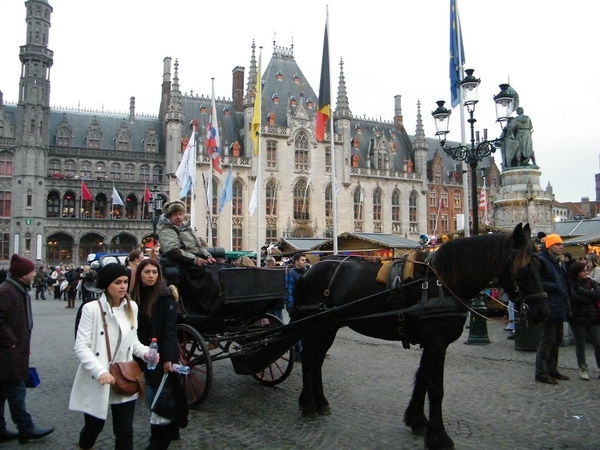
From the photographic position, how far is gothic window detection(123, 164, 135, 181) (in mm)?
40250

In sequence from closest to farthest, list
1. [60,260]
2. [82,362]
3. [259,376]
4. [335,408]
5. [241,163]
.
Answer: [82,362], [335,408], [259,376], [60,260], [241,163]

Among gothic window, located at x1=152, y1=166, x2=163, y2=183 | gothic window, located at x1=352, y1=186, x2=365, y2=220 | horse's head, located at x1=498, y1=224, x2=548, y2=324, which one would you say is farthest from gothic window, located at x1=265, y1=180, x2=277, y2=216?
horse's head, located at x1=498, y1=224, x2=548, y2=324

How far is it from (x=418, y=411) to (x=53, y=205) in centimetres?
3914

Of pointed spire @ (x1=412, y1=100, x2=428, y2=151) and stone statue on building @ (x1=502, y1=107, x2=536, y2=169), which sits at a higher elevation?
pointed spire @ (x1=412, y1=100, x2=428, y2=151)

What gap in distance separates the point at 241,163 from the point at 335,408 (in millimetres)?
35686

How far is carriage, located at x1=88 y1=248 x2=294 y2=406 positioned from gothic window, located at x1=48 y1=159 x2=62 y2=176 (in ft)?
120

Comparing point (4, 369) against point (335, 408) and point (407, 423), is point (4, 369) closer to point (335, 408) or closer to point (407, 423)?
point (335, 408)

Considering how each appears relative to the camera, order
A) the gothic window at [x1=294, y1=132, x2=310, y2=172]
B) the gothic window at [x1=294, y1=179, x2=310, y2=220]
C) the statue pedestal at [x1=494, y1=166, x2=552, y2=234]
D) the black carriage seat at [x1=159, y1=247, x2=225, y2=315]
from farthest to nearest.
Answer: the gothic window at [x1=294, y1=132, x2=310, y2=172] → the gothic window at [x1=294, y1=179, x2=310, y2=220] → the statue pedestal at [x1=494, y1=166, x2=552, y2=234] → the black carriage seat at [x1=159, y1=247, x2=225, y2=315]

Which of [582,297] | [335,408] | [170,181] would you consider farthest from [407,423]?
[170,181]

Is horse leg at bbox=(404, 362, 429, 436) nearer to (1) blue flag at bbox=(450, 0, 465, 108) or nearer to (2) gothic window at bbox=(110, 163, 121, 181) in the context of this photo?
(1) blue flag at bbox=(450, 0, 465, 108)

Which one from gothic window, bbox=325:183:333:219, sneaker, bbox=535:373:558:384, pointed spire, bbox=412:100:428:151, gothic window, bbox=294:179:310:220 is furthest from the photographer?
pointed spire, bbox=412:100:428:151

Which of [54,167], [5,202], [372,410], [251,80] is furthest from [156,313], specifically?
[54,167]

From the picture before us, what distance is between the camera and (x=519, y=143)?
15.8 m

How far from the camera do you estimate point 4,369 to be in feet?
15.4
